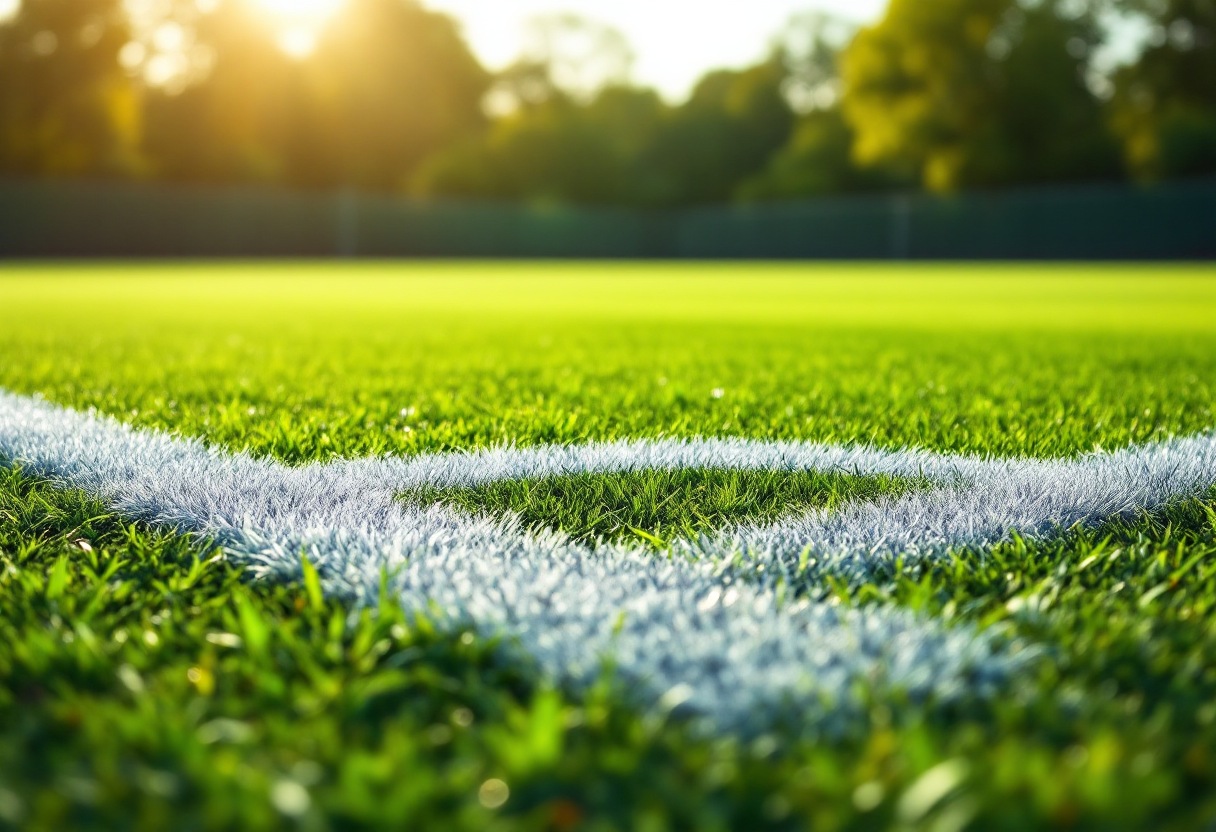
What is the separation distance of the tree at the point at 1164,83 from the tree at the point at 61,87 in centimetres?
3316

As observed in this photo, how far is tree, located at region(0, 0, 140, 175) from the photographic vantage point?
31.0 metres

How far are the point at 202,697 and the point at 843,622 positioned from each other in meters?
0.78

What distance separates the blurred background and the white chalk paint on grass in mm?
28067

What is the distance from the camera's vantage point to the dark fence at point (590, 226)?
26.8 m

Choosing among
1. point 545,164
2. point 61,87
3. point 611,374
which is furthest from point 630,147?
point 611,374

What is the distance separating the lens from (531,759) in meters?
0.93

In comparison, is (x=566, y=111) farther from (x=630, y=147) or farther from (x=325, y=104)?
(x=325, y=104)

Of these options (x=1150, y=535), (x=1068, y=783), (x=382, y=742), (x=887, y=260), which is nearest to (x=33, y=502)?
(x=382, y=742)

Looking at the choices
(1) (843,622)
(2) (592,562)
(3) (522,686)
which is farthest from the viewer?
(2) (592,562)

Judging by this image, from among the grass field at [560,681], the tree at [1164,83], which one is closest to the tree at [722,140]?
the tree at [1164,83]

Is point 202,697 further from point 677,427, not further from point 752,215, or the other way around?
point 752,215

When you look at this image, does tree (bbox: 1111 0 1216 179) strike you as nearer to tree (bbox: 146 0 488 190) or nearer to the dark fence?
the dark fence

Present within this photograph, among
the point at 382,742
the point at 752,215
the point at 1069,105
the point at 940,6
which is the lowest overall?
the point at 382,742

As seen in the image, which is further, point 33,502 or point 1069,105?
point 1069,105
